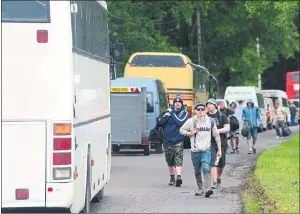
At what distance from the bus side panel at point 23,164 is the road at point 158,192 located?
12.8 ft

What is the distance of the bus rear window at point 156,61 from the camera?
132 ft

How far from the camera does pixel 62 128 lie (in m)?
11.9

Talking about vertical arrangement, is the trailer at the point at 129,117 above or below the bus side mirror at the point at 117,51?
below

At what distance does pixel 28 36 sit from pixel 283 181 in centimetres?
859

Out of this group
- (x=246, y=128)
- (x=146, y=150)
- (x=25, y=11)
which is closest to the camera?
(x=25, y=11)

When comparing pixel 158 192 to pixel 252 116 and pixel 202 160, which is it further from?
pixel 252 116

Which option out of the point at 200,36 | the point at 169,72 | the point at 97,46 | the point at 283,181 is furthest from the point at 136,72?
the point at 97,46

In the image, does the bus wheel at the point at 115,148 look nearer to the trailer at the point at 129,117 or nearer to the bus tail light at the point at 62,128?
the trailer at the point at 129,117

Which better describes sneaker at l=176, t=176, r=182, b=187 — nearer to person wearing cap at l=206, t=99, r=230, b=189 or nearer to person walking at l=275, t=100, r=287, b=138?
person wearing cap at l=206, t=99, r=230, b=189

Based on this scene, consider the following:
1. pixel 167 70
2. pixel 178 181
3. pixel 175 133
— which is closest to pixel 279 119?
pixel 167 70

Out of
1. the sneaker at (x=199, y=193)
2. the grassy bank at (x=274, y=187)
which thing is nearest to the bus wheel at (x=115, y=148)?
the grassy bank at (x=274, y=187)

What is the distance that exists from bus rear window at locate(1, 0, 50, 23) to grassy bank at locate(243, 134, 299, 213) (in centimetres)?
447

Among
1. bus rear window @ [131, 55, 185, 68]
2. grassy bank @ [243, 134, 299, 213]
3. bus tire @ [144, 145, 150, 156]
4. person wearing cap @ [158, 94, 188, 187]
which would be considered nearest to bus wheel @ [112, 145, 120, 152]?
bus tire @ [144, 145, 150, 156]

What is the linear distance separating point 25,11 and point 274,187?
7335 millimetres
